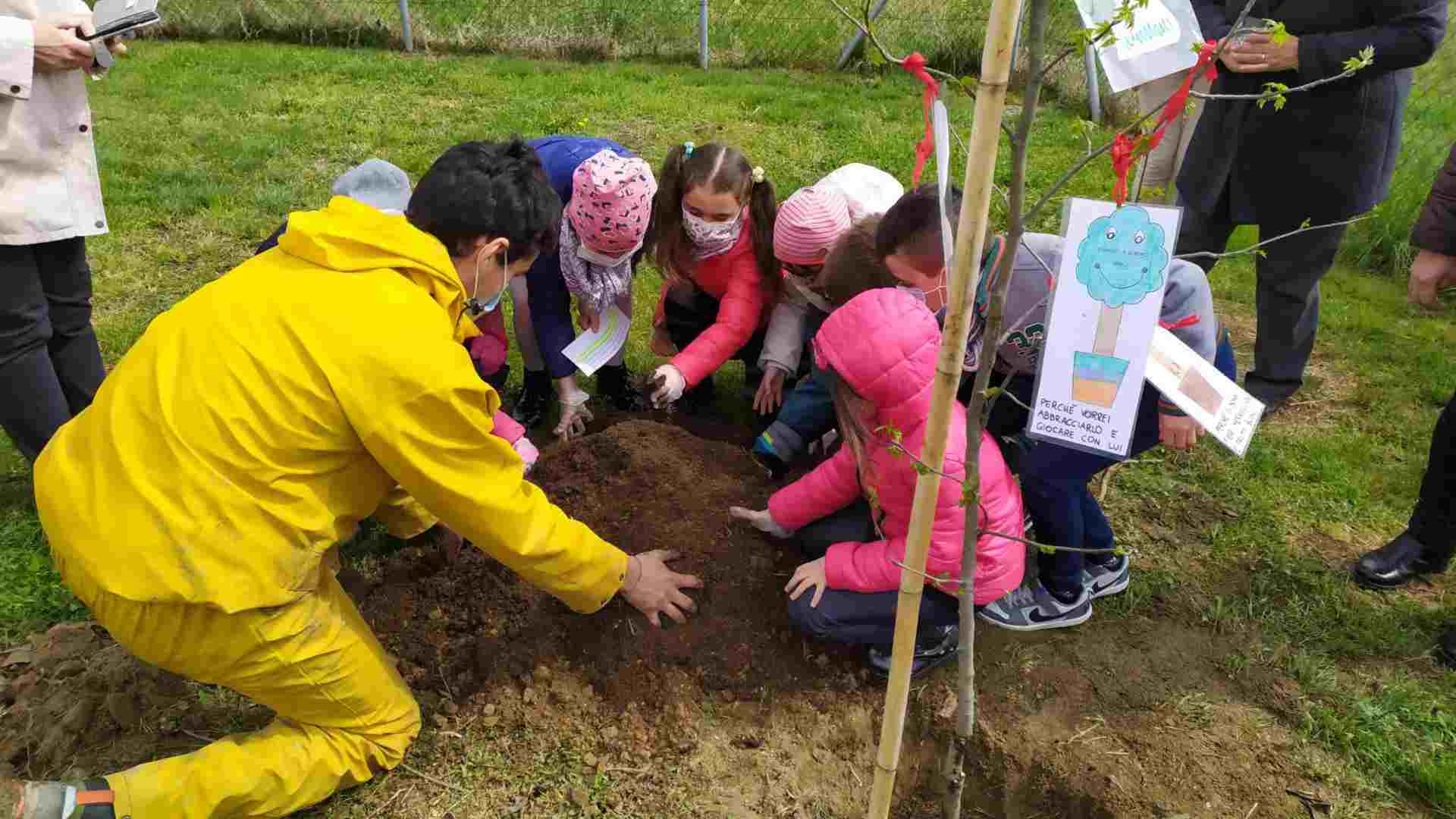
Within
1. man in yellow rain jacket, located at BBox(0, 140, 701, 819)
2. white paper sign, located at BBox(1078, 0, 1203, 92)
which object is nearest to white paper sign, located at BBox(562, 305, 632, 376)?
man in yellow rain jacket, located at BBox(0, 140, 701, 819)

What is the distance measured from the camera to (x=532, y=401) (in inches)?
145

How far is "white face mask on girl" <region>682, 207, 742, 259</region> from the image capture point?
3.18 meters

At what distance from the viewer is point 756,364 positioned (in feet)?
12.2

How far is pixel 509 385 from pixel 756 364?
1.03m

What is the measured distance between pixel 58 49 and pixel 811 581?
2.38 meters

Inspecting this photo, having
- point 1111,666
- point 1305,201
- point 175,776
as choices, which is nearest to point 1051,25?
point 1305,201

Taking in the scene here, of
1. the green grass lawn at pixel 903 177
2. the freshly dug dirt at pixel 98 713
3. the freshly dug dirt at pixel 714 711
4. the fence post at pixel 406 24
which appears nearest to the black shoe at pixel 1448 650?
the green grass lawn at pixel 903 177

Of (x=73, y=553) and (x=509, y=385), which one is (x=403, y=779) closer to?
(x=73, y=553)

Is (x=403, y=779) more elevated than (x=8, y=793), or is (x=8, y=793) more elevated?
(x=8, y=793)

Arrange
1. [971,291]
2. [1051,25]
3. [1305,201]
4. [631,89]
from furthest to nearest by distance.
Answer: [1051,25], [631,89], [1305,201], [971,291]

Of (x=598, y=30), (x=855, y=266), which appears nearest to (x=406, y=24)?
(x=598, y=30)

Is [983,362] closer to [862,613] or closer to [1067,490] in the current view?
[862,613]

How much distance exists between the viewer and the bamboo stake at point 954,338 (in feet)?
3.92

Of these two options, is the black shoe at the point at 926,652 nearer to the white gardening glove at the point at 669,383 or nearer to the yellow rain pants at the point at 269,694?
the white gardening glove at the point at 669,383
